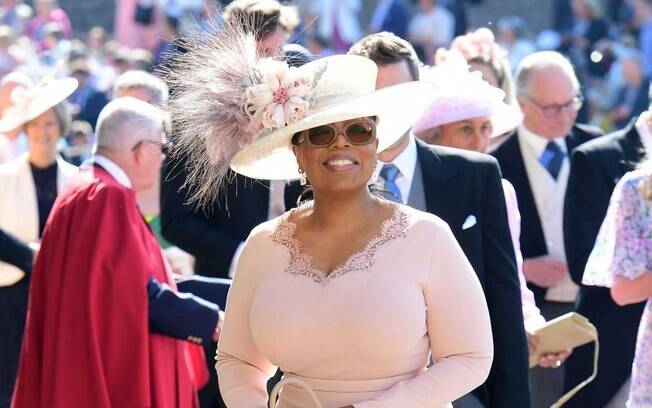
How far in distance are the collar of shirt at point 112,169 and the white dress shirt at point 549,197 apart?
2.41 meters

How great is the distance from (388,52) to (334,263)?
1.47m

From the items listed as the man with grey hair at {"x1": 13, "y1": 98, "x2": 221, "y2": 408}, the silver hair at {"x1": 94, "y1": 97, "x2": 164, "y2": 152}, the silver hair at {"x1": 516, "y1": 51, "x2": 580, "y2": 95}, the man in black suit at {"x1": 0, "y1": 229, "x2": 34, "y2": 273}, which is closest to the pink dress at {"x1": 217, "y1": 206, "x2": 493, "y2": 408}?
the man with grey hair at {"x1": 13, "y1": 98, "x2": 221, "y2": 408}

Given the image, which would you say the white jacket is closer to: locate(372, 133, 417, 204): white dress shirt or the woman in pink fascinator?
the woman in pink fascinator

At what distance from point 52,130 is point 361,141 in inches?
171

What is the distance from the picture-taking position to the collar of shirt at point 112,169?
20.4 ft

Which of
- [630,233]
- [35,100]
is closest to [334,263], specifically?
[630,233]

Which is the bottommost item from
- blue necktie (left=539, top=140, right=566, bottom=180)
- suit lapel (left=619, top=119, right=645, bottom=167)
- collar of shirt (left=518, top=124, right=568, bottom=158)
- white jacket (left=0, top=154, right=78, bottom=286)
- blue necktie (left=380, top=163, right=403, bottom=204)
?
white jacket (left=0, top=154, right=78, bottom=286)

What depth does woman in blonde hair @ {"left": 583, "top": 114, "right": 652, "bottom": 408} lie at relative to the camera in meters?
5.46

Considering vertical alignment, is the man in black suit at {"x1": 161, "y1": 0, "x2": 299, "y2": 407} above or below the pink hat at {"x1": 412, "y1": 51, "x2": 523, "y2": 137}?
below

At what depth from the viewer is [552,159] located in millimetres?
7801

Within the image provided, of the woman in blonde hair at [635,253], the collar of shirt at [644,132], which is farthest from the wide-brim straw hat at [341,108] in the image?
the collar of shirt at [644,132]

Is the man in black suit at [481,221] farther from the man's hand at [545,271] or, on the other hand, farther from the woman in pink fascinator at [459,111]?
the man's hand at [545,271]

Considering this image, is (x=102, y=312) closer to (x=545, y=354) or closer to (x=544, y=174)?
(x=545, y=354)

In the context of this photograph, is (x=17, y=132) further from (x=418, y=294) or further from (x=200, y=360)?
(x=418, y=294)
